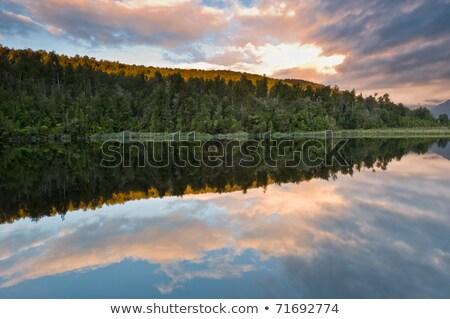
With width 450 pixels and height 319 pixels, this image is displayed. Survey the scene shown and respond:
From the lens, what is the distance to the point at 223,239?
912 centimetres

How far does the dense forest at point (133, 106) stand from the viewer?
5959cm

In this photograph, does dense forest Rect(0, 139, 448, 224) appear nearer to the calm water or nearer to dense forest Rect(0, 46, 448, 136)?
the calm water

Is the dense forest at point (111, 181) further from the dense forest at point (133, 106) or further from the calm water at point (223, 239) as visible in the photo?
the dense forest at point (133, 106)

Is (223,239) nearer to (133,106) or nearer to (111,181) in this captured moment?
(111,181)

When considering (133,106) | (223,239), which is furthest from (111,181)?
(133,106)

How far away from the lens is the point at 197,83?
3602 inches

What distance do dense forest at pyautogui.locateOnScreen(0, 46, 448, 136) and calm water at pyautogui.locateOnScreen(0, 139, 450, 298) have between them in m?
43.7

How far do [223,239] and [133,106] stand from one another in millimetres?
71013

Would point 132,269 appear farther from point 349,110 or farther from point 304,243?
point 349,110

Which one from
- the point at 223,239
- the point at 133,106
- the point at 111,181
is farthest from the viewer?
the point at 133,106

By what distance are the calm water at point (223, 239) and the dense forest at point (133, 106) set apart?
43.7 m
